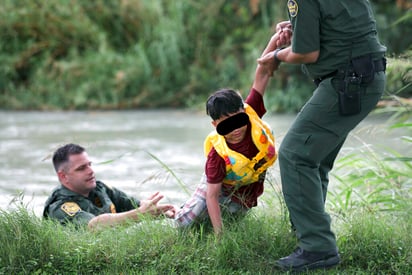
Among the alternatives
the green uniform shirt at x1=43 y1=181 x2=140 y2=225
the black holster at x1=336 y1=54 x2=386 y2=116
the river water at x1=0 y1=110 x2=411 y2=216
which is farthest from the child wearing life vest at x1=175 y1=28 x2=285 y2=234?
the green uniform shirt at x1=43 y1=181 x2=140 y2=225

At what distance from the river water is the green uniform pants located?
1.26 meters

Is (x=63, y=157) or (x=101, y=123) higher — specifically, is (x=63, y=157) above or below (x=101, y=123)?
above

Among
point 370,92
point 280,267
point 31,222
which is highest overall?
point 370,92

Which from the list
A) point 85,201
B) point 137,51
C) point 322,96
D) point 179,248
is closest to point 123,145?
point 85,201

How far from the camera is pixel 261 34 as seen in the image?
14594 millimetres

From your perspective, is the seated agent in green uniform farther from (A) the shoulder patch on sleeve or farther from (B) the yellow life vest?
(B) the yellow life vest

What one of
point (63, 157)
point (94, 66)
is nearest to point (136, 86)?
point (94, 66)

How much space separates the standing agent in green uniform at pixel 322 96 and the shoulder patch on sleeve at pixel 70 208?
65.1 inches

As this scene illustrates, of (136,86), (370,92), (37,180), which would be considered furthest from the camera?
(136,86)

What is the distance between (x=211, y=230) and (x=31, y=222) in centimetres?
107

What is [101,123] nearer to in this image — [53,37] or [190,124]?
[190,124]

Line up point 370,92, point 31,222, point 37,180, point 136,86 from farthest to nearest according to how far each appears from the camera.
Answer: point 136,86 → point 37,180 → point 31,222 → point 370,92

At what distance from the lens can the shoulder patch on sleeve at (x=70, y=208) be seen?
4797 mm

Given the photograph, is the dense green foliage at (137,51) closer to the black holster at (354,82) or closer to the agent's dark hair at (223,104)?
the agent's dark hair at (223,104)
